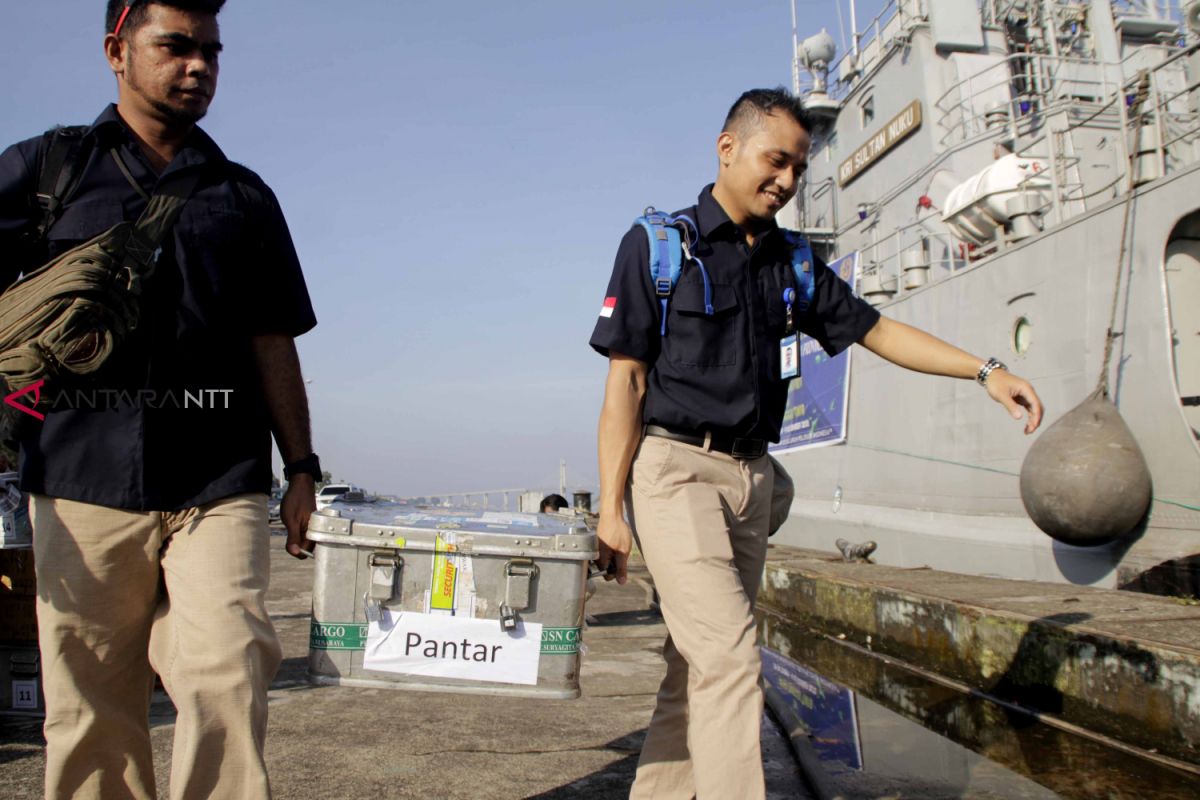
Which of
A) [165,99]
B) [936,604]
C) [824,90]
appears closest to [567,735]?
[165,99]

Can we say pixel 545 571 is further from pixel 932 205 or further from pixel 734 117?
pixel 932 205

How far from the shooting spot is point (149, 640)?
2029 mm

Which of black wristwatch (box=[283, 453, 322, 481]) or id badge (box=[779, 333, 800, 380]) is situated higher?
id badge (box=[779, 333, 800, 380])

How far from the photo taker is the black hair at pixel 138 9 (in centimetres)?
208

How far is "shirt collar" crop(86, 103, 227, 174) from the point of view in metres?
2.10

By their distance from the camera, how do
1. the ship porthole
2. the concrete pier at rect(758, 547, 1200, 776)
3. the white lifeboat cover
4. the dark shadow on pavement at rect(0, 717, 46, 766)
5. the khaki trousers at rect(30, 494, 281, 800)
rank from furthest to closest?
the white lifeboat cover → the ship porthole → the concrete pier at rect(758, 547, 1200, 776) → the dark shadow on pavement at rect(0, 717, 46, 766) → the khaki trousers at rect(30, 494, 281, 800)

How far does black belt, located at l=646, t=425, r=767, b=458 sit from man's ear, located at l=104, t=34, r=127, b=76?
5.08 ft

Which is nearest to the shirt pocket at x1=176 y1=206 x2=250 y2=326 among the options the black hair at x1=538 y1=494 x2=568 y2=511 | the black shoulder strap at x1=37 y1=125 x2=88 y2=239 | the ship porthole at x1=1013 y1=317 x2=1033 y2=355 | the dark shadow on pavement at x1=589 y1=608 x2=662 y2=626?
the black shoulder strap at x1=37 y1=125 x2=88 y2=239

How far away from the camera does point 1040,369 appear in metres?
9.98

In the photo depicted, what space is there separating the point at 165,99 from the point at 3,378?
2.30ft

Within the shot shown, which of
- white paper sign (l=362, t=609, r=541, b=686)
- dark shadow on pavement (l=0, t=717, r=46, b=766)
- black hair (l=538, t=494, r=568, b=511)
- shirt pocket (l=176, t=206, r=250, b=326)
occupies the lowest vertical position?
dark shadow on pavement (l=0, t=717, r=46, b=766)

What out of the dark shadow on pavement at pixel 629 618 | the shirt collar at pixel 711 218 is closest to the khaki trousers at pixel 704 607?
the shirt collar at pixel 711 218

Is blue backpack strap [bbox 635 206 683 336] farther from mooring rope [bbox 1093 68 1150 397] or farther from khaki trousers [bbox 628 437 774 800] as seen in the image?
mooring rope [bbox 1093 68 1150 397]

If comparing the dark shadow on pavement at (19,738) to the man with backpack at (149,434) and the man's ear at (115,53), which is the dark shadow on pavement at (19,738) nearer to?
the man with backpack at (149,434)
